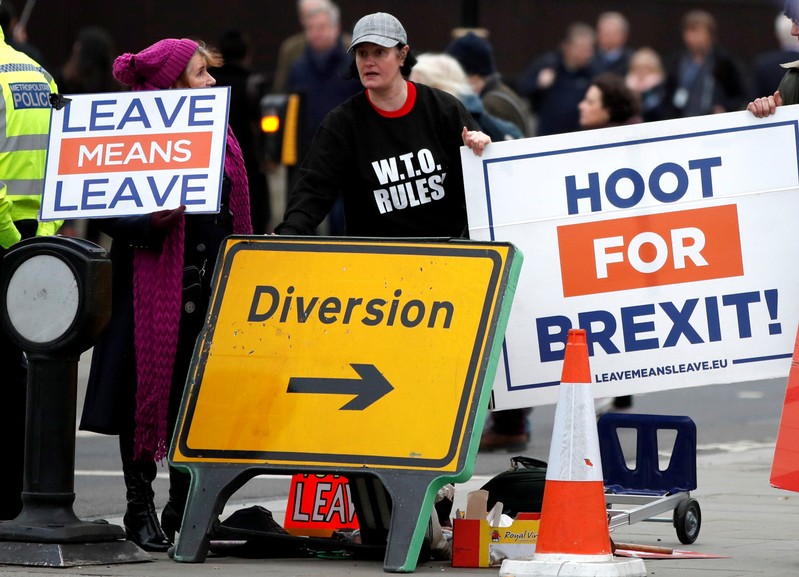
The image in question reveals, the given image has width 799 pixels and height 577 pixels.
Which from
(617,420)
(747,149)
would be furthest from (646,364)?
(747,149)

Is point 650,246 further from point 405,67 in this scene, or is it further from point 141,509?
point 141,509

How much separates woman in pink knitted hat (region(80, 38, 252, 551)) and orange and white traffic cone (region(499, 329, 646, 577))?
1631 millimetres

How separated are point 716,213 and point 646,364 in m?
0.67

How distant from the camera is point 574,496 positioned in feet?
20.5

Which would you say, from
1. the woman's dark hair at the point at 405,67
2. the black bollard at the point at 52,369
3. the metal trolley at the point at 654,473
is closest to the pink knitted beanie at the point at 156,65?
the woman's dark hair at the point at 405,67

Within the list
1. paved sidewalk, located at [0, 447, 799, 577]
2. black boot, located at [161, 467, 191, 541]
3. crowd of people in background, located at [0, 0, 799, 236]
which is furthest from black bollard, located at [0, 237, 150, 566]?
crowd of people in background, located at [0, 0, 799, 236]

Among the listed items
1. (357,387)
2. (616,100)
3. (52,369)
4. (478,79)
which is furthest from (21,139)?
(478,79)

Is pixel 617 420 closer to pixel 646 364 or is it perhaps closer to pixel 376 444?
pixel 646 364

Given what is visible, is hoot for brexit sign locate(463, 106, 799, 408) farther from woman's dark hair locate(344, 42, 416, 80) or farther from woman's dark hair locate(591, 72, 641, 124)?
woman's dark hair locate(591, 72, 641, 124)

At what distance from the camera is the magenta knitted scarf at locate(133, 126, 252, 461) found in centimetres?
716

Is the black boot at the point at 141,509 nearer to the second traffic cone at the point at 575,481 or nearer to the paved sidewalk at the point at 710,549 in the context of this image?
the paved sidewalk at the point at 710,549

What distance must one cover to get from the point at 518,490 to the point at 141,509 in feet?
4.78

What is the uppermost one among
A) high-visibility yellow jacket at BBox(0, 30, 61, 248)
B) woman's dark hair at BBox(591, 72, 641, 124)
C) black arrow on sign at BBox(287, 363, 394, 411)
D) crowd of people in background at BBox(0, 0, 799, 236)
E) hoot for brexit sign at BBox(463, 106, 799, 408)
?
crowd of people in background at BBox(0, 0, 799, 236)

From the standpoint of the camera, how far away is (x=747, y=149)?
7434 millimetres
